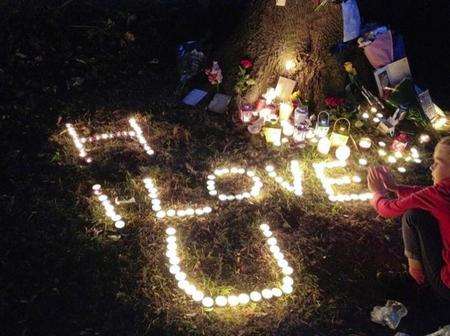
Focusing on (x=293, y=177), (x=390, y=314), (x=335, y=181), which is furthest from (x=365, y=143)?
(x=390, y=314)

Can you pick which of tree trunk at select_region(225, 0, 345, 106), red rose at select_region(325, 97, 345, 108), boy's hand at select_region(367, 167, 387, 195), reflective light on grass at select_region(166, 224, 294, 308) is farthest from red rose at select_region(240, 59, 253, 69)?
reflective light on grass at select_region(166, 224, 294, 308)

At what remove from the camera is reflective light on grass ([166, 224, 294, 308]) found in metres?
4.20

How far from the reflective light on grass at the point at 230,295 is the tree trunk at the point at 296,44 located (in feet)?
9.24

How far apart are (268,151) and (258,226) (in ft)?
4.72

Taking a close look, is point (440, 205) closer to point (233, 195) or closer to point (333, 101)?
point (233, 195)

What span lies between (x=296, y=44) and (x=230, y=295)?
3.77 meters

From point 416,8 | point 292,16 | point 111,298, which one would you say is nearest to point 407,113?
point 292,16

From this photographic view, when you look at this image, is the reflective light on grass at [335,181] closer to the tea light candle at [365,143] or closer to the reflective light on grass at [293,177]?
the reflective light on grass at [293,177]

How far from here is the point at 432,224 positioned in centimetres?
396

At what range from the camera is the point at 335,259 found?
478cm

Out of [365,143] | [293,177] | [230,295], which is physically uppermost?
[230,295]

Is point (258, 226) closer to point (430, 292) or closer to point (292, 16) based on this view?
point (430, 292)

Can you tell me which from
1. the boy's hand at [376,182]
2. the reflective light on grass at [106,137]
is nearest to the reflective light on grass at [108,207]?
the reflective light on grass at [106,137]

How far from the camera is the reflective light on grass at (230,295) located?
4203 mm
